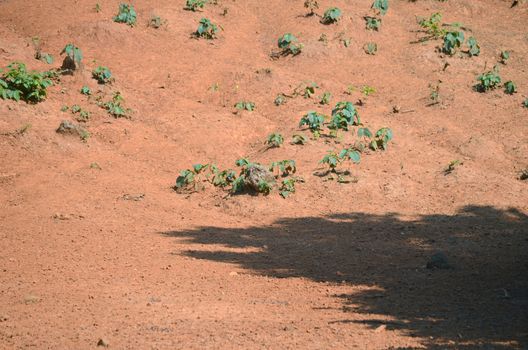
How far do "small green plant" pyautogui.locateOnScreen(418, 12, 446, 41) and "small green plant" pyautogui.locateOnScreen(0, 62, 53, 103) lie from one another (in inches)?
325

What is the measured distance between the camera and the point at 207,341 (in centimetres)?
546

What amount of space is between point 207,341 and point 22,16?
1165 cm

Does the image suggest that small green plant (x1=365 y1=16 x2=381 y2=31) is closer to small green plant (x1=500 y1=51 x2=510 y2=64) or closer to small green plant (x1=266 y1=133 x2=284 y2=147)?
small green plant (x1=500 y1=51 x2=510 y2=64)

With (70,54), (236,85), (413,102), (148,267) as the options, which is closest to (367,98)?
(413,102)

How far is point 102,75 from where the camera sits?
12.2 metres

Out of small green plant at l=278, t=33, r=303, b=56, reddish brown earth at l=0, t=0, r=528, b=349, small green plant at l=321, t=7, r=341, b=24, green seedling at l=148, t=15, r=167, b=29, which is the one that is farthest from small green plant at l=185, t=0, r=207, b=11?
small green plant at l=321, t=7, r=341, b=24

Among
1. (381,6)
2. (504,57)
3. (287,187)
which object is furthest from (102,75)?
(504,57)

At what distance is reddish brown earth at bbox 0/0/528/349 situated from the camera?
19.6 feet

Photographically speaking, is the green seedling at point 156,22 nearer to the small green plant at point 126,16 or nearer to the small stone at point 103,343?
the small green plant at point 126,16

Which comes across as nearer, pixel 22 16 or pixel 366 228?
pixel 366 228

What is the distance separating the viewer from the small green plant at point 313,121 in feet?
37.3

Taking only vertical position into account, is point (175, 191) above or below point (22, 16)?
below

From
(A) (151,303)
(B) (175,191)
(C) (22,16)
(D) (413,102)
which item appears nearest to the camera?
(A) (151,303)

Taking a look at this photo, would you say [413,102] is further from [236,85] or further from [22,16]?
[22,16]
